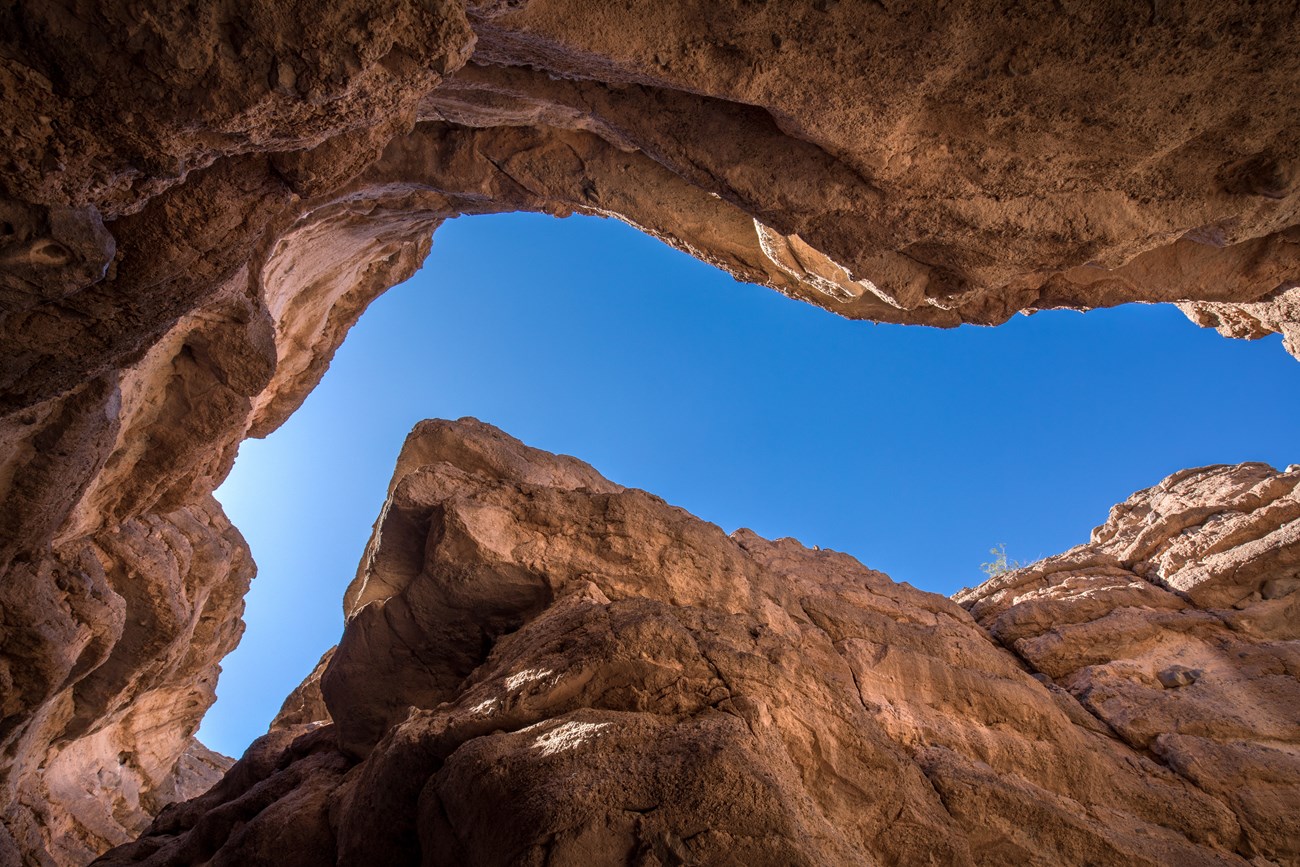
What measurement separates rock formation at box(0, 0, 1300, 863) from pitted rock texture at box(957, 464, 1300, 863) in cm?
385

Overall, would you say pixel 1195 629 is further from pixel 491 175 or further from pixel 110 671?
pixel 110 671

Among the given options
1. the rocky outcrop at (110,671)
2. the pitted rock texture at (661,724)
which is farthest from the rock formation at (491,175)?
the pitted rock texture at (661,724)

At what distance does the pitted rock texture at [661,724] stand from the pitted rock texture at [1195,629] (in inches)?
3.7

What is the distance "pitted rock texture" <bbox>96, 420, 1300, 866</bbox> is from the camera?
4855mm

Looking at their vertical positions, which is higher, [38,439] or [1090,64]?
[1090,64]

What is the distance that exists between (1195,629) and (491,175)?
12238 millimetres

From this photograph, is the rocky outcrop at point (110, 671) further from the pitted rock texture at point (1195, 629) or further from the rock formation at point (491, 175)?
the pitted rock texture at point (1195, 629)

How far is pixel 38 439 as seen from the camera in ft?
23.3

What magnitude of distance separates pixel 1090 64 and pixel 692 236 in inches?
209

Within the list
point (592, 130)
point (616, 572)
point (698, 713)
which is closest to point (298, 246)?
point (592, 130)

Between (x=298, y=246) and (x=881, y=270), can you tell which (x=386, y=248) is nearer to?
(x=298, y=246)

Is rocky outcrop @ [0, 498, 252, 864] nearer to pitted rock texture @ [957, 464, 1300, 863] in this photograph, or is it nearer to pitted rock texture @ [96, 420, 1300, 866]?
pitted rock texture @ [96, 420, 1300, 866]

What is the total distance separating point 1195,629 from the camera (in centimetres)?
1102

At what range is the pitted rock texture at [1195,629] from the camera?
8242mm
